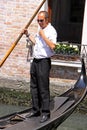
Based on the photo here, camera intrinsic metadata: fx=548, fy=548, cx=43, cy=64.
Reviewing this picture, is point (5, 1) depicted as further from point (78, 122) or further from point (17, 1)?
point (78, 122)

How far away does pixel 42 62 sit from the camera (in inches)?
252

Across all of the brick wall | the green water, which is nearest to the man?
the green water

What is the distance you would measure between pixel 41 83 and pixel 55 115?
525 mm

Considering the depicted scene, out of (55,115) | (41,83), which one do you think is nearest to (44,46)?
(41,83)

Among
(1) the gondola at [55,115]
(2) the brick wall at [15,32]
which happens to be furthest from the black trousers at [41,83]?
(2) the brick wall at [15,32]

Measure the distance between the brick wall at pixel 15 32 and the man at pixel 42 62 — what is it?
3624 millimetres

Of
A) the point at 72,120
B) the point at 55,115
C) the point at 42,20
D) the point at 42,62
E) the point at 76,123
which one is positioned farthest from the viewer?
the point at 72,120

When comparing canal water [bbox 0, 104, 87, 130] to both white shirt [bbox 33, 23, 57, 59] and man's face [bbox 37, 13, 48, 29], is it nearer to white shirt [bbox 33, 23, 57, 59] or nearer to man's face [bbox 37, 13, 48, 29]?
white shirt [bbox 33, 23, 57, 59]

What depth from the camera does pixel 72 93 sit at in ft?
24.9

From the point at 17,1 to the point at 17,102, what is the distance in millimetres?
1896

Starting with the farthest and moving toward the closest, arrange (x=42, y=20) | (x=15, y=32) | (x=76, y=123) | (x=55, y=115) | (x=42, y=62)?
(x=15, y=32) → (x=76, y=123) → (x=55, y=115) → (x=42, y=62) → (x=42, y=20)

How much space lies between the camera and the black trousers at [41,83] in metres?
6.43

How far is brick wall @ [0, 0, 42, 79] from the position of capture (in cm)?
1020

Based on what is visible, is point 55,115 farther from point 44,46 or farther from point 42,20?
point 42,20
